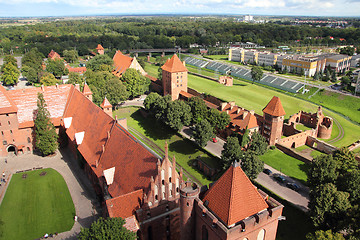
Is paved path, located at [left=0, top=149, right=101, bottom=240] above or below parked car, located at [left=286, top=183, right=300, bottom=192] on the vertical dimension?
above

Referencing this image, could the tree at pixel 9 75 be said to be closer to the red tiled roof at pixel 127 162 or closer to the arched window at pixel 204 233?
the red tiled roof at pixel 127 162

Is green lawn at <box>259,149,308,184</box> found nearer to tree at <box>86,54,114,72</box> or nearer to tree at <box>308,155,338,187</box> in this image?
tree at <box>308,155,338,187</box>

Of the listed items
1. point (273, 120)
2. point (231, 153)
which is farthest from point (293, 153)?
point (231, 153)

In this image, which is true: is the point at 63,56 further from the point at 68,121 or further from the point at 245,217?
the point at 245,217

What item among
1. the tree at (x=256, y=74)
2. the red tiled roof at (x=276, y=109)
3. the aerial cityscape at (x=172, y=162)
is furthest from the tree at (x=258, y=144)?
the tree at (x=256, y=74)

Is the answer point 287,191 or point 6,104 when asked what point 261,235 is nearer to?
point 287,191

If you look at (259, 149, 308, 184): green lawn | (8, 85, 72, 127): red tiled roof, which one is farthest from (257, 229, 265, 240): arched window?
(8, 85, 72, 127): red tiled roof
